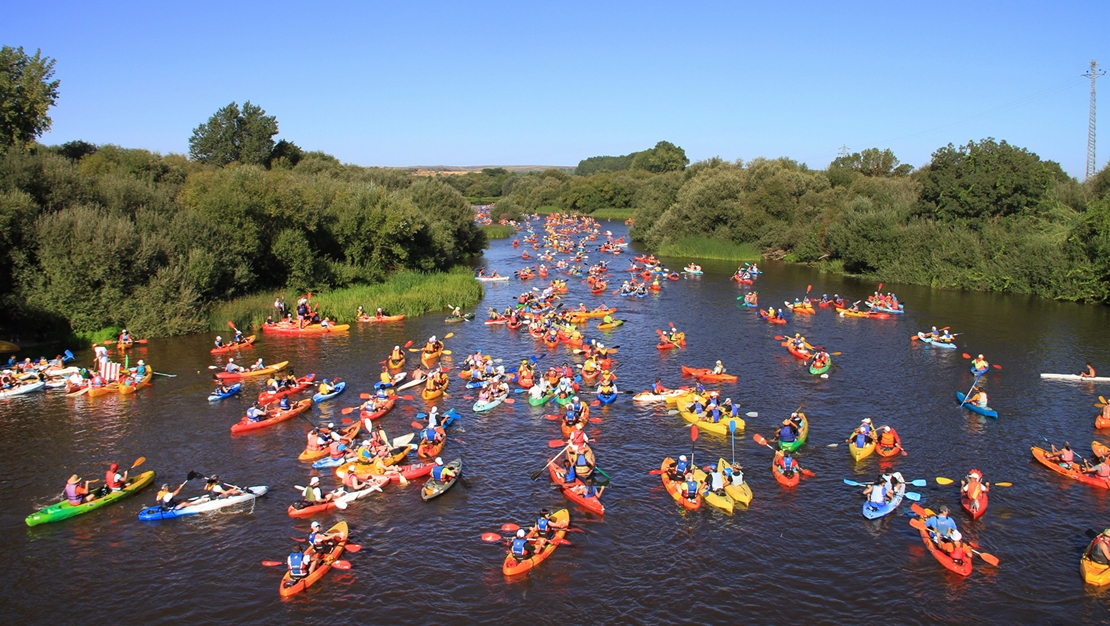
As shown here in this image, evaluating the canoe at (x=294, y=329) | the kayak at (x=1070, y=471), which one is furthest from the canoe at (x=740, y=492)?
the canoe at (x=294, y=329)

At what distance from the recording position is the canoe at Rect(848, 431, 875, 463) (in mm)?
26953

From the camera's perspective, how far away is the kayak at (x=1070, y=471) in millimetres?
24969

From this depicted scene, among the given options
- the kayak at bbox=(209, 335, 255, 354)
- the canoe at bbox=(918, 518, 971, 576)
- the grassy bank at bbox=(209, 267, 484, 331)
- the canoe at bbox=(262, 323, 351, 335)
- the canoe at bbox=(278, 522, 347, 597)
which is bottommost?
the canoe at bbox=(278, 522, 347, 597)

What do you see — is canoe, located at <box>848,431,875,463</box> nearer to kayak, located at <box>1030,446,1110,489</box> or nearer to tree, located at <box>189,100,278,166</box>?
kayak, located at <box>1030,446,1110,489</box>

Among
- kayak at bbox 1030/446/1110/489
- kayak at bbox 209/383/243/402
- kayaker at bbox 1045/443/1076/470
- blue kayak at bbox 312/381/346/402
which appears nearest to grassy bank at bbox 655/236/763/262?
kayak at bbox 1030/446/1110/489

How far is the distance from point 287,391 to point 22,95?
3612cm

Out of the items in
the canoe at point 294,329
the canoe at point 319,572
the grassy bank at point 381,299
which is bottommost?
the canoe at point 319,572

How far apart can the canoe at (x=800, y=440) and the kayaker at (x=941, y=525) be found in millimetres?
6150

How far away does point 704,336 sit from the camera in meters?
46.9

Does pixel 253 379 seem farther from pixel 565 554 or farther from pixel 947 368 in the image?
pixel 947 368

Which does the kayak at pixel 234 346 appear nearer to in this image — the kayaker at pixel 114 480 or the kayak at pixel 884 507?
the kayaker at pixel 114 480

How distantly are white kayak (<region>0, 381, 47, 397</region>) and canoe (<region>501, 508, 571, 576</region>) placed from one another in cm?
2664

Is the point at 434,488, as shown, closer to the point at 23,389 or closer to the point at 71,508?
the point at 71,508

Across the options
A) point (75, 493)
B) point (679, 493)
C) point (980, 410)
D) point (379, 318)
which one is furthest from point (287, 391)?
point (980, 410)
